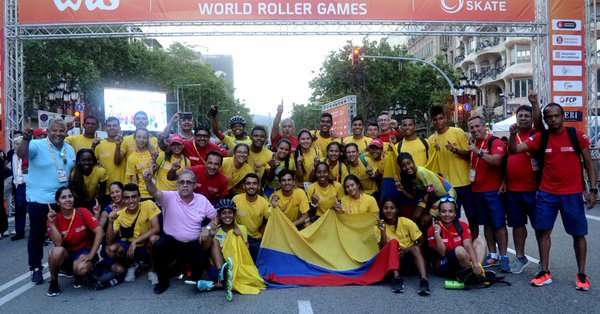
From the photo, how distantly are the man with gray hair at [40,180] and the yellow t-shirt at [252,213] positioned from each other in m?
2.20

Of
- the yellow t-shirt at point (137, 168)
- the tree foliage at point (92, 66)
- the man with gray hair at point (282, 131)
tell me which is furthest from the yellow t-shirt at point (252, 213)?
the tree foliage at point (92, 66)

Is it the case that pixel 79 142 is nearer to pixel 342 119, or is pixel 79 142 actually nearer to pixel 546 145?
pixel 546 145

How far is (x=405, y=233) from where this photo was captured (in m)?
6.38

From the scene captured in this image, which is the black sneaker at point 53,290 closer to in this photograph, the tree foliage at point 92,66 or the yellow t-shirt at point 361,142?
the yellow t-shirt at point 361,142

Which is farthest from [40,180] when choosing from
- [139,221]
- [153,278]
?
[153,278]

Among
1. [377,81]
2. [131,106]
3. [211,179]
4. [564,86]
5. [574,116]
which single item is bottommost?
[211,179]

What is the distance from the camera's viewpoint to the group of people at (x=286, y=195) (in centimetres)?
600

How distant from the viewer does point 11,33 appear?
13.3 meters

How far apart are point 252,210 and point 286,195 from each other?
606mm

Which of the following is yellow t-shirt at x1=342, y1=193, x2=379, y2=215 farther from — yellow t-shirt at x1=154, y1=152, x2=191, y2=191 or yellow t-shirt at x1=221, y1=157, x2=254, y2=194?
yellow t-shirt at x1=154, y1=152, x2=191, y2=191

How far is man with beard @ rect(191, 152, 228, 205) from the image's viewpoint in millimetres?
6910

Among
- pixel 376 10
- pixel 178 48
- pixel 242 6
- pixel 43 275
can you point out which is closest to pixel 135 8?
pixel 242 6

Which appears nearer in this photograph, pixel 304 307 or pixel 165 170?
pixel 304 307

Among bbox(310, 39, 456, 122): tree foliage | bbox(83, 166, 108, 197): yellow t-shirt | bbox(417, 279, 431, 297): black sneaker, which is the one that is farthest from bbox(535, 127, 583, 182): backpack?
bbox(310, 39, 456, 122): tree foliage
